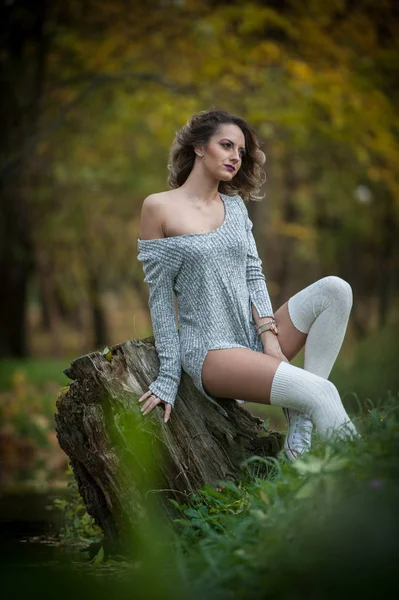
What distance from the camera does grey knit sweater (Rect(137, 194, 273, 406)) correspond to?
464 centimetres

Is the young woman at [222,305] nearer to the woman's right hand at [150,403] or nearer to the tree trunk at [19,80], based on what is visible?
the woman's right hand at [150,403]

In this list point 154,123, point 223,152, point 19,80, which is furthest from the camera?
point 154,123

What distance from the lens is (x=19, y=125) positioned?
13914 mm

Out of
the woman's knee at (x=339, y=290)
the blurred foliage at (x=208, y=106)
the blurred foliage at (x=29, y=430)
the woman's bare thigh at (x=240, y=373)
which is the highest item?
the blurred foliage at (x=208, y=106)

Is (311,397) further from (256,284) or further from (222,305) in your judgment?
(256,284)

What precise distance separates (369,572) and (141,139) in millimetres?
14479

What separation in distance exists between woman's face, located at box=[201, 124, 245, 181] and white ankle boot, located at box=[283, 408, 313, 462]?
4.24ft

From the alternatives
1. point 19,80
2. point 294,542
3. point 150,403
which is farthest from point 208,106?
point 294,542

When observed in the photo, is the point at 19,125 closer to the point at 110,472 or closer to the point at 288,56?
the point at 288,56

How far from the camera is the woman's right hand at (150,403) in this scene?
14.9ft

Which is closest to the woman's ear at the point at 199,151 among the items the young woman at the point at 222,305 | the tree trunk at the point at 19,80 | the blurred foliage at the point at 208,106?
the young woman at the point at 222,305

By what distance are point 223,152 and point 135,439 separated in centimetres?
155

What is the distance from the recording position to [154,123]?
14328mm

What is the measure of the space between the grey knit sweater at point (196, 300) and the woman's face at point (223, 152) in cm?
28
